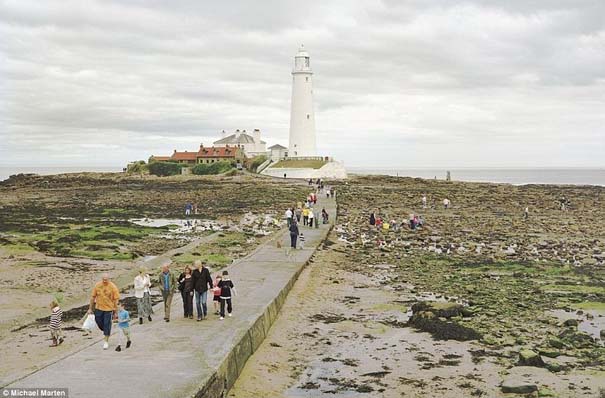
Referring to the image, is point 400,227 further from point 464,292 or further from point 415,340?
point 415,340

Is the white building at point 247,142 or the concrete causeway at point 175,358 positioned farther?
the white building at point 247,142

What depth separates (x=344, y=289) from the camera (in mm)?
18719

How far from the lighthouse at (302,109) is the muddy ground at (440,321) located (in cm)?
4486

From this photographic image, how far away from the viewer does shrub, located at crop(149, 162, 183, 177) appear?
8506 centimetres

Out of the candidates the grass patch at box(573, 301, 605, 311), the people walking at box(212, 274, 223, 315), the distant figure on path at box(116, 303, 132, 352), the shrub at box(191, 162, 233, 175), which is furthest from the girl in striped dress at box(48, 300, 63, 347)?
the shrub at box(191, 162, 233, 175)

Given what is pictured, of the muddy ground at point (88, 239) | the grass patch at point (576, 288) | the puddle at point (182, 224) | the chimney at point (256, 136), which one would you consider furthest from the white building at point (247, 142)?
the grass patch at point (576, 288)

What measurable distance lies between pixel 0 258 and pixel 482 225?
22.6 m

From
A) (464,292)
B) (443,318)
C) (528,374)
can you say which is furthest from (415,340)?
(464,292)

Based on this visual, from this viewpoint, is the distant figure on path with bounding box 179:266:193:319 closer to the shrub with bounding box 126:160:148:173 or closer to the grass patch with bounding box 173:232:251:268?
the grass patch with bounding box 173:232:251:268

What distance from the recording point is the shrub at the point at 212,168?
8012cm

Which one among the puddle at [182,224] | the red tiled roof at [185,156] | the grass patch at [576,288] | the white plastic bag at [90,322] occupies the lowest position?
the grass patch at [576,288]

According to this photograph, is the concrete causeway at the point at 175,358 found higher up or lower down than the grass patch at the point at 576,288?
higher up

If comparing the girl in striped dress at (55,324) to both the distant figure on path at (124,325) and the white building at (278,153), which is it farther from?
the white building at (278,153)

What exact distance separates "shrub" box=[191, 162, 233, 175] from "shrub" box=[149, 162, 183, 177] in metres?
3.43
